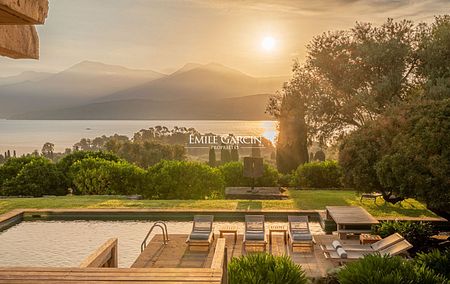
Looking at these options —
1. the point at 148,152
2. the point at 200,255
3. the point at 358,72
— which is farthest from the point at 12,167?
the point at 148,152

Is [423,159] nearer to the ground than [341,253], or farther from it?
farther from it

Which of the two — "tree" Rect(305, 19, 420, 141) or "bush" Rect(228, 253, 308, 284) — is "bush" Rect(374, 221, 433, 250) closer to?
"bush" Rect(228, 253, 308, 284)

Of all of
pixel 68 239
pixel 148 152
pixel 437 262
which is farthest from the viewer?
pixel 148 152

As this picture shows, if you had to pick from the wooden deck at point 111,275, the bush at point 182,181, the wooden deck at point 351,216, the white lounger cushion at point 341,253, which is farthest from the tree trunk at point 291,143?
the wooden deck at point 111,275

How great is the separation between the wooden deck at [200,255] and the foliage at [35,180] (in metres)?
11.8

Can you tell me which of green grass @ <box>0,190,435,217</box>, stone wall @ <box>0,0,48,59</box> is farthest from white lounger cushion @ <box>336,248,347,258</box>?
stone wall @ <box>0,0,48,59</box>

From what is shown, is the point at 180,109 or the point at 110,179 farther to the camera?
the point at 180,109

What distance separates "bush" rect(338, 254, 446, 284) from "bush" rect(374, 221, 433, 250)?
457 centimetres

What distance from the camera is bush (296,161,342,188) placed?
26.8m

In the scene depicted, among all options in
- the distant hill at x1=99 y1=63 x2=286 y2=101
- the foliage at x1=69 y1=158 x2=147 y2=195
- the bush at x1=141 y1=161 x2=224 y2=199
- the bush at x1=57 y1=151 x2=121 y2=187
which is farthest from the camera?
the distant hill at x1=99 y1=63 x2=286 y2=101

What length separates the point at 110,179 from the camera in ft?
79.5

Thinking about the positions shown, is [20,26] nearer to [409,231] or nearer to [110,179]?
[409,231]

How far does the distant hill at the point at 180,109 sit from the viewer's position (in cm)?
12388

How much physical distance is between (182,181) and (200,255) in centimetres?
1083
